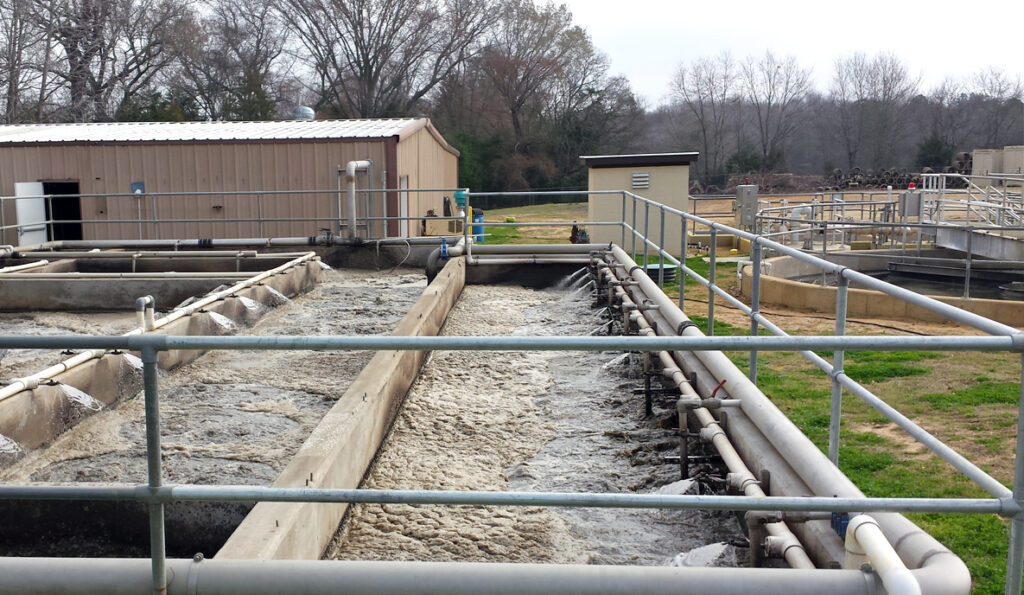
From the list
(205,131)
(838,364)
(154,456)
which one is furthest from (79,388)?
(205,131)

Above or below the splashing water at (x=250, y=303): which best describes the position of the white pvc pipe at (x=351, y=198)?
above

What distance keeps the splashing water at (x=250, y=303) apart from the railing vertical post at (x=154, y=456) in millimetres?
8054

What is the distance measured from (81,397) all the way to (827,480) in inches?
208

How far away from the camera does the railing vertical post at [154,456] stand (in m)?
2.49

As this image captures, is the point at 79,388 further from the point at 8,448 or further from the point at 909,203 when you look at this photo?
the point at 909,203

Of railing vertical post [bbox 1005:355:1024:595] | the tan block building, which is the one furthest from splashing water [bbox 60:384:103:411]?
the tan block building

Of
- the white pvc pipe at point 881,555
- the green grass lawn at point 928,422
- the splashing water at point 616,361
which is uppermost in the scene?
the white pvc pipe at point 881,555

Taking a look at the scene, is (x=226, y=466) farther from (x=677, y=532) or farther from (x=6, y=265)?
(x=6, y=265)

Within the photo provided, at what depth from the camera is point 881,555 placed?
2602mm

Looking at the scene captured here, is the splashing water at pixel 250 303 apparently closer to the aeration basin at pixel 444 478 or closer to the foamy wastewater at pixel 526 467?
the aeration basin at pixel 444 478

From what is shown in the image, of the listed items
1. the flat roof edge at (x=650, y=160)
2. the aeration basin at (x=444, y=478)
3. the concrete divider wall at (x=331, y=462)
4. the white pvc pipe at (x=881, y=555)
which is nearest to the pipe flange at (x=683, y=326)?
the aeration basin at (x=444, y=478)

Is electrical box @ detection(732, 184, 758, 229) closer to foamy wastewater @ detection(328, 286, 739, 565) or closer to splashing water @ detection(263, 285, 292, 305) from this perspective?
splashing water @ detection(263, 285, 292, 305)

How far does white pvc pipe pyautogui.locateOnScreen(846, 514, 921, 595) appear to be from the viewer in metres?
2.40

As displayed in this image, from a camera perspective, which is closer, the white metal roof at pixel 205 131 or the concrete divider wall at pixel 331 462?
the concrete divider wall at pixel 331 462
